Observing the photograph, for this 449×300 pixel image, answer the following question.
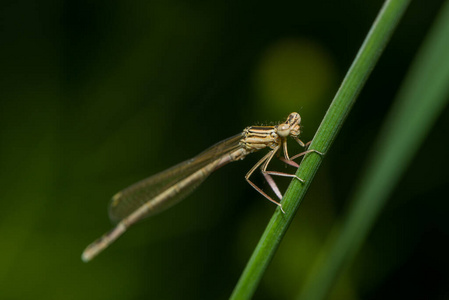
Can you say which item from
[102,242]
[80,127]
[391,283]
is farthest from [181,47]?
[391,283]

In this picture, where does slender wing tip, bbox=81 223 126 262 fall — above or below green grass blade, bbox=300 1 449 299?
below

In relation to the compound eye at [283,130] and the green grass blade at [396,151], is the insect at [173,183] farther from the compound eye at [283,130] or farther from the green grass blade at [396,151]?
the green grass blade at [396,151]

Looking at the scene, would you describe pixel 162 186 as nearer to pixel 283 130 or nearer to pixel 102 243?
pixel 102 243

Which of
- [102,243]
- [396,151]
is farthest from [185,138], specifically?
[396,151]

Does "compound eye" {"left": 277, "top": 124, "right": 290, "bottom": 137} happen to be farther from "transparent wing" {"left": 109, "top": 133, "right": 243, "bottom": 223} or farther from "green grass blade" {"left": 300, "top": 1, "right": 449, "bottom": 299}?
"green grass blade" {"left": 300, "top": 1, "right": 449, "bottom": 299}

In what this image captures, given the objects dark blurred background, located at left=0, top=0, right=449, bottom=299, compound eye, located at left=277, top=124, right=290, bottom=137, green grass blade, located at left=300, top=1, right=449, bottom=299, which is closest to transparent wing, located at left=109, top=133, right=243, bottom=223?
dark blurred background, located at left=0, top=0, right=449, bottom=299

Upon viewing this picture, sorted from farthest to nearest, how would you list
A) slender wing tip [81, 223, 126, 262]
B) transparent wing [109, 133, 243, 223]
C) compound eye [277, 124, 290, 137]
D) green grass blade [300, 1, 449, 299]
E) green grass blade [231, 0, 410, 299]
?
transparent wing [109, 133, 243, 223] < slender wing tip [81, 223, 126, 262] < compound eye [277, 124, 290, 137] < green grass blade [300, 1, 449, 299] < green grass blade [231, 0, 410, 299]

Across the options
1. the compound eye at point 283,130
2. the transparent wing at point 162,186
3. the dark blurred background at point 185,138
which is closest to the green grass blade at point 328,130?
the compound eye at point 283,130
